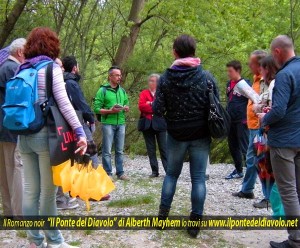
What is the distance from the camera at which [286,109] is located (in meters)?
4.23

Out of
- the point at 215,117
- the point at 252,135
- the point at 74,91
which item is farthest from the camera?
the point at 252,135

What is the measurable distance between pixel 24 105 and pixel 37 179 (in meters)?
0.72

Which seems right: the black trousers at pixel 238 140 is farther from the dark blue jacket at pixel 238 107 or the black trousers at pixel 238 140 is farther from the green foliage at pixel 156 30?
the green foliage at pixel 156 30

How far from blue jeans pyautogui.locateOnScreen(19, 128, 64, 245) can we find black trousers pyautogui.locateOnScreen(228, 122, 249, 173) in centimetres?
456

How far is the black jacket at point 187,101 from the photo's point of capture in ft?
14.7

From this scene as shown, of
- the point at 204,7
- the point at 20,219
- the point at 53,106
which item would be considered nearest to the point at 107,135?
the point at 20,219

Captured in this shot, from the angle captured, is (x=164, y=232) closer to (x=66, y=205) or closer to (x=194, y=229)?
(x=194, y=229)

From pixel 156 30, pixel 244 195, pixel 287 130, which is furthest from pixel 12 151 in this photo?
pixel 156 30

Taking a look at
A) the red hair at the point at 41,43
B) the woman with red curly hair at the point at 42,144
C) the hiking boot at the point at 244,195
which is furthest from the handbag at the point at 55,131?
the hiking boot at the point at 244,195

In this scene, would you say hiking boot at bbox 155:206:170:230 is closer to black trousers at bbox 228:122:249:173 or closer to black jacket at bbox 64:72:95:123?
black jacket at bbox 64:72:95:123

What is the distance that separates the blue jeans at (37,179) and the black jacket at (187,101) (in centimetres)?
141

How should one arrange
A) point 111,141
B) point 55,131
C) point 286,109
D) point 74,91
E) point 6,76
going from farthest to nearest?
point 111,141 → point 74,91 → point 6,76 → point 286,109 → point 55,131

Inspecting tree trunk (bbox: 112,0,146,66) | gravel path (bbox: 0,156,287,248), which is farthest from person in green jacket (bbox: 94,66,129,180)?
tree trunk (bbox: 112,0,146,66)

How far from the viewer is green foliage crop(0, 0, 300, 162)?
13117 millimetres
